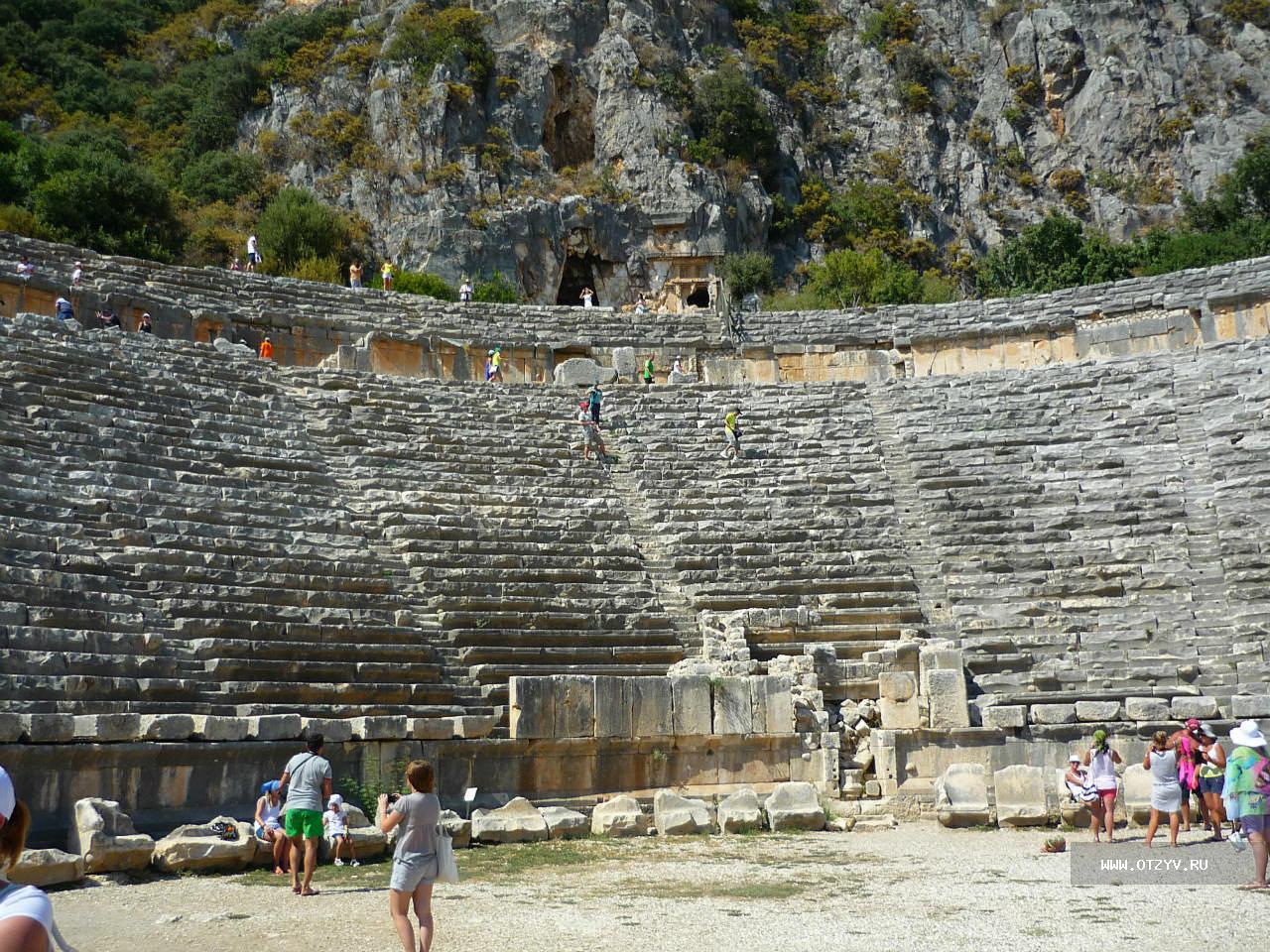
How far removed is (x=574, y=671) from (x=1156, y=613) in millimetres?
6206

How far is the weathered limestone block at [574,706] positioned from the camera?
11.3m

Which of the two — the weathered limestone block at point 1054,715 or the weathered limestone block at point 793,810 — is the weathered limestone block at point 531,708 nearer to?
the weathered limestone block at point 793,810

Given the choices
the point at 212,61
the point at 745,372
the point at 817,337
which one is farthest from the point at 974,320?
the point at 212,61

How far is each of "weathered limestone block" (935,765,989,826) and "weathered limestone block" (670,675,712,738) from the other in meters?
2.29

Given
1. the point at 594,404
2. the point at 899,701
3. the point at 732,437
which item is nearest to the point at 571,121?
the point at 594,404

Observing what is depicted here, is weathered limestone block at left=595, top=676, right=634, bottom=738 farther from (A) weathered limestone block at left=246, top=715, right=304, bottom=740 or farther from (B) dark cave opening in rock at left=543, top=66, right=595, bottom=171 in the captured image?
(B) dark cave opening in rock at left=543, top=66, right=595, bottom=171

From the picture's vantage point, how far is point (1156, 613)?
13.2 m

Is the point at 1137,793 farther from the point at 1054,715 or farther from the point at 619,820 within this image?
the point at 619,820

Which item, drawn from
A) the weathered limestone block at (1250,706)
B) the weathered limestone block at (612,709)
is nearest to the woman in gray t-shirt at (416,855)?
the weathered limestone block at (612,709)

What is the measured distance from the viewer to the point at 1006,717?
11570 mm

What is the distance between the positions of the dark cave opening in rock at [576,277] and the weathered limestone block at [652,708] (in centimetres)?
2434

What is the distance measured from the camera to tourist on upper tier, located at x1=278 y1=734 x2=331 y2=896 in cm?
698

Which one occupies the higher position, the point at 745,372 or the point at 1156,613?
the point at 745,372

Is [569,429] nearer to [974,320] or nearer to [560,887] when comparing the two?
[974,320]
